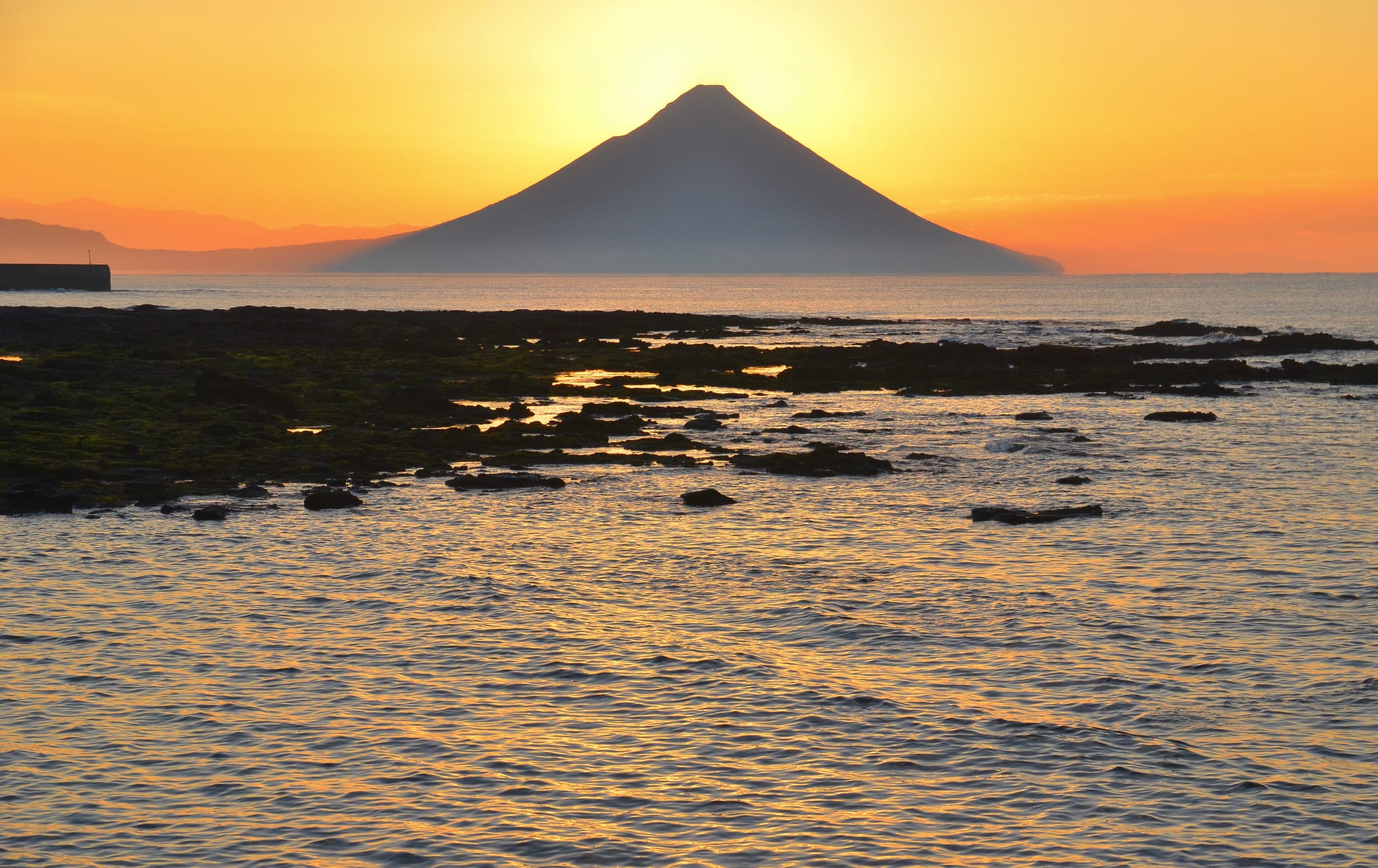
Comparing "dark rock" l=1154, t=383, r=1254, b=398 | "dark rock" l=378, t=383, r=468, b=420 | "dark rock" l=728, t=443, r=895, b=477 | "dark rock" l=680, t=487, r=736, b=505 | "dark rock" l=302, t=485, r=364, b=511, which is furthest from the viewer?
"dark rock" l=1154, t=383, r=1254, b=398

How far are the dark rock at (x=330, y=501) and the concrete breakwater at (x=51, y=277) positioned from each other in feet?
415

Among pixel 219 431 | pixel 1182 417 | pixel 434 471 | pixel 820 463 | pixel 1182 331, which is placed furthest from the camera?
pixel 1182 331

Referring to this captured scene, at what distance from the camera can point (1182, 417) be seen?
36.3 m

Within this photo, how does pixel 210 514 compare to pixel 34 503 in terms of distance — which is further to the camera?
pixel 34 503

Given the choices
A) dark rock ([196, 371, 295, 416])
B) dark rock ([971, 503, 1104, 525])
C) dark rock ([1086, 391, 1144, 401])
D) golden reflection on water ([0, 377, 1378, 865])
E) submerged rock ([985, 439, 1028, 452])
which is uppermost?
dark rock ([196, 371, 295, 416])

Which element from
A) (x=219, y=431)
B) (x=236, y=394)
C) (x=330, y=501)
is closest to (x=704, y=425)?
(x=219, y=431)

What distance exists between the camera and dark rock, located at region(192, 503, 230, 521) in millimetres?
20438

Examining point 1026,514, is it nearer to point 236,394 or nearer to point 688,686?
point 688,686

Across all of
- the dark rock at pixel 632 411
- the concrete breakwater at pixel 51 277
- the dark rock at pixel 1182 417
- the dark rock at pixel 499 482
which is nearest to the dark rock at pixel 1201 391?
the dark rock at pixel 1182 417

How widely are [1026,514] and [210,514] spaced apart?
12.9 m

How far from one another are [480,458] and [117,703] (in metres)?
16.7

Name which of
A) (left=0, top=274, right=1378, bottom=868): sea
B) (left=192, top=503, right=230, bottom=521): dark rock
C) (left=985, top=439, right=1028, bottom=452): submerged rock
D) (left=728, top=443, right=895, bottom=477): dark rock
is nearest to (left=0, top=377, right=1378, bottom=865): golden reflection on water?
(left=0, top=274, right=1378, bottom=868): sea

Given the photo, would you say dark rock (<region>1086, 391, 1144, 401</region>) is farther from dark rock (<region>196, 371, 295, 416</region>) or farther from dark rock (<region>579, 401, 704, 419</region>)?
dark rock (<region>196, 371, 295, 416</region>)

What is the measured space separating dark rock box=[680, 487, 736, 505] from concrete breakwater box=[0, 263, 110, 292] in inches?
5083
